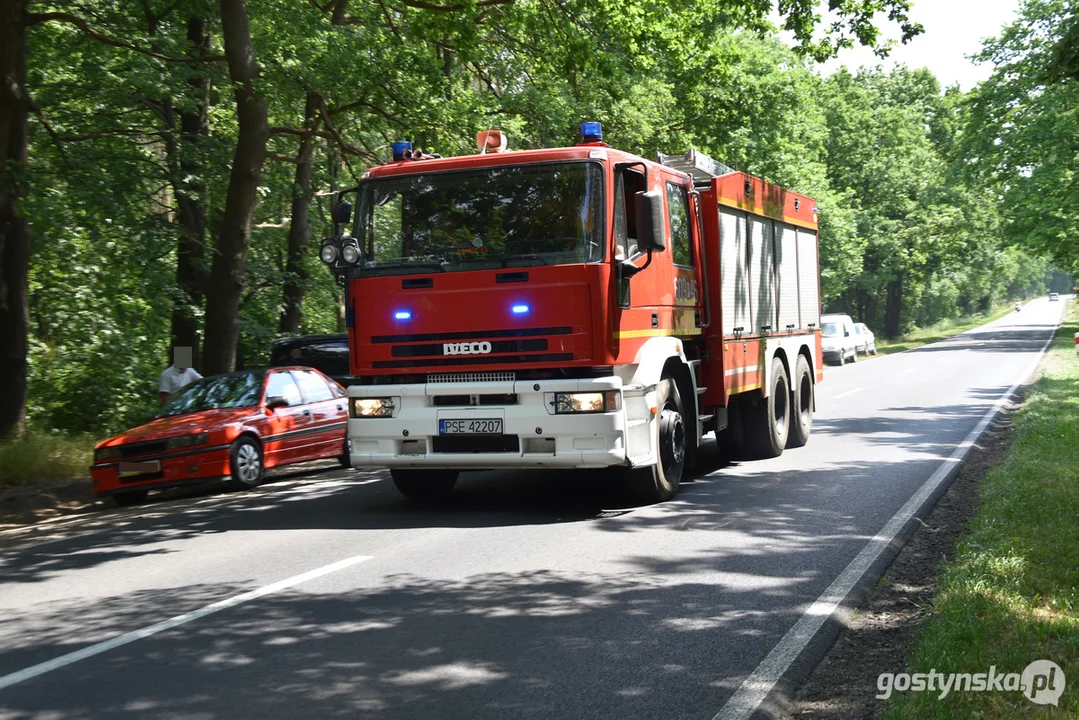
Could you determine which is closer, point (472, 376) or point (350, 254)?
point (472, 376)

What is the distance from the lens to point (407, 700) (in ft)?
16.0

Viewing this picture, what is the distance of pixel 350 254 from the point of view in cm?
985

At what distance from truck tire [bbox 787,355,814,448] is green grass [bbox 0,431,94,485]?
362 inches

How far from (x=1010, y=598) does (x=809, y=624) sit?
1.13 meters

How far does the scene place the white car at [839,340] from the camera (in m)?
39.5

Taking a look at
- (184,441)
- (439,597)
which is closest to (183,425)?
(184,441)

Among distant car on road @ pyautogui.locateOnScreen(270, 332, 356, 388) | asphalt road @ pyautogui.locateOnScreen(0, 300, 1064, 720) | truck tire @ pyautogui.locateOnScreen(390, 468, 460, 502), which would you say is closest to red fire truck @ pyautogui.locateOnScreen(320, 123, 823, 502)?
truck tire @ pyautogui.locateOnScreen(390, 468, 460, 502)

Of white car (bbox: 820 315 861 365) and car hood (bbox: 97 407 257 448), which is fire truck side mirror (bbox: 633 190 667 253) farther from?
white car (bbox: 820 315 861 365)

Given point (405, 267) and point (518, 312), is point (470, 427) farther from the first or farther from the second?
point (405, 267)

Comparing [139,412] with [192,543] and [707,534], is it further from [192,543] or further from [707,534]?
[707,534]

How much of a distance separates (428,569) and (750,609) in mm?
2352

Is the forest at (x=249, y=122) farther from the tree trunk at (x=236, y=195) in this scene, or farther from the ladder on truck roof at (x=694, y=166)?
the ladder on truck roof at (x=694, y=166)

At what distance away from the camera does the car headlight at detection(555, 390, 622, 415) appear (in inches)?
366

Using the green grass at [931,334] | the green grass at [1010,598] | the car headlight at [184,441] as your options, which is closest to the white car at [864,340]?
the green grass at [931,334]
